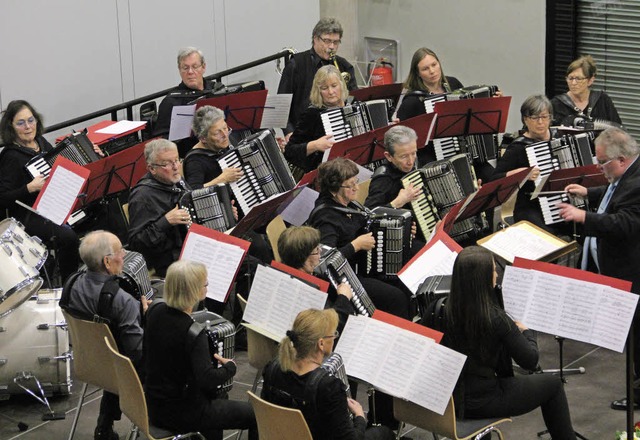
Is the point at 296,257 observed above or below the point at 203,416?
above

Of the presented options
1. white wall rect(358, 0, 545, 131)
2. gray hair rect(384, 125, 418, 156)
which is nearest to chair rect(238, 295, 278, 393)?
gray hair rect(384, 125, 418, 156)

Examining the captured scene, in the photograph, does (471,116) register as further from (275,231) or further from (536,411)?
(536,411)

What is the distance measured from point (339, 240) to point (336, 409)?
91.9 inches

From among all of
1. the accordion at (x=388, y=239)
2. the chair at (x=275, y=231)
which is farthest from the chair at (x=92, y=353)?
the accordion at (x=388, y=239)

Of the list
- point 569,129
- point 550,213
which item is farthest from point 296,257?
point 569,129

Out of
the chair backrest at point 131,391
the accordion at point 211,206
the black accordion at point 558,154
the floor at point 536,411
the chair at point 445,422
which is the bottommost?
the floor at point 536,411

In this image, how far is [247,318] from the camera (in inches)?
222

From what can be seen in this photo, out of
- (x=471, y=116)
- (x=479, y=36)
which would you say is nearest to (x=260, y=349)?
(x=471, y=116)

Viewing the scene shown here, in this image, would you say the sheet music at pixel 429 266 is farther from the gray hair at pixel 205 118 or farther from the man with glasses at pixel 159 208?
the gray hair at pixel 205 118

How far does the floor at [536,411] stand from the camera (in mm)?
6184

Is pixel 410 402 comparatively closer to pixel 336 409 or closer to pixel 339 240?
pixel 336 409

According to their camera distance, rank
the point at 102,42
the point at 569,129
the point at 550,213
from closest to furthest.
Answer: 1. the point at 550,213
2. the point at 569,129
3. the point at 102,42

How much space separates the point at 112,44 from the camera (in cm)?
1045

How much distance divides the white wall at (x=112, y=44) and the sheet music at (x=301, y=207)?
3520 mm
